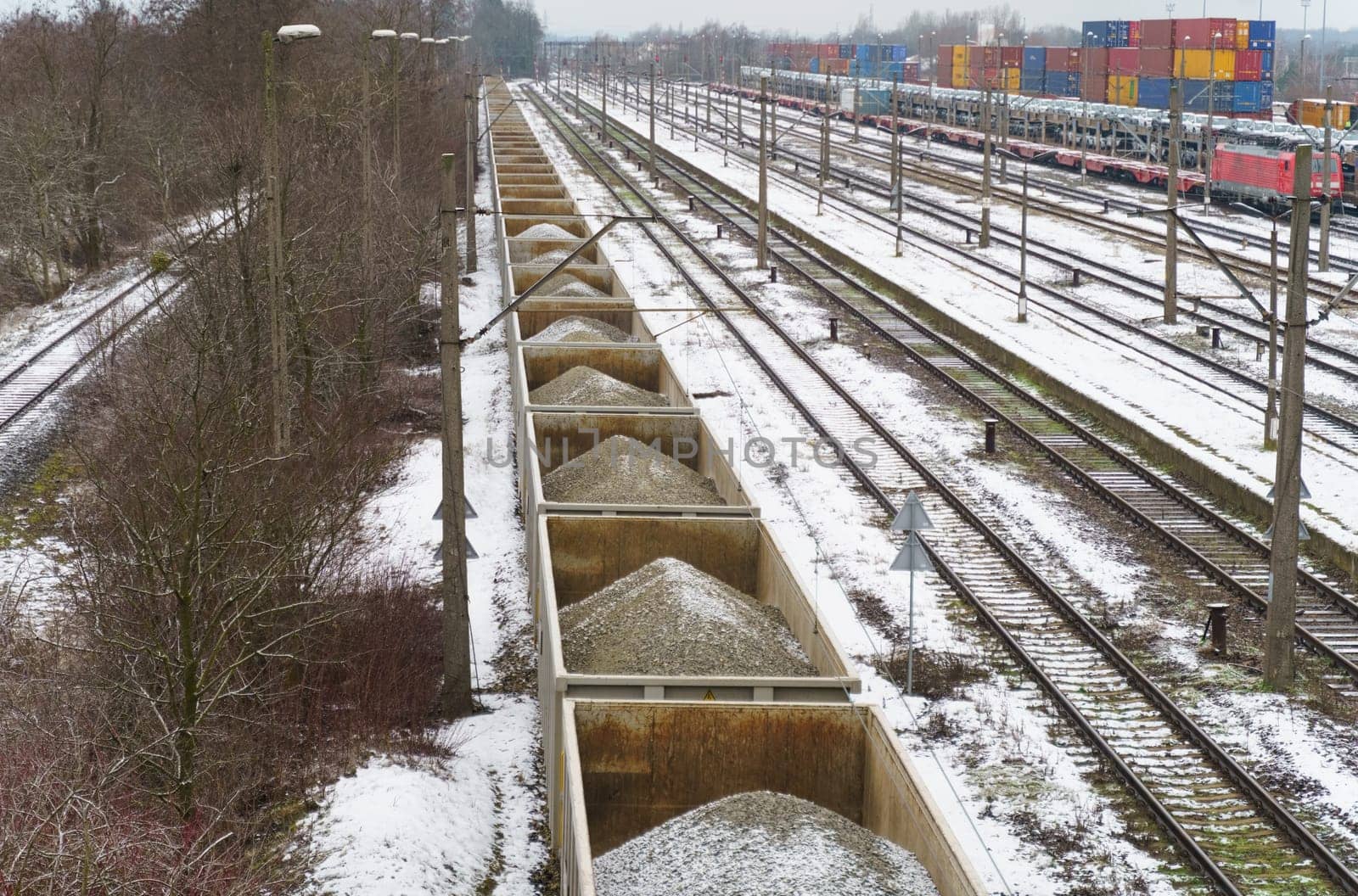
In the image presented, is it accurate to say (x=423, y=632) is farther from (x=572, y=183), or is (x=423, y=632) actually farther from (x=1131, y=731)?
(x=572, y=183)

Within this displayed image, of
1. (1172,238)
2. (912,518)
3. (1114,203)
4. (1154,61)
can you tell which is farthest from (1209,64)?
(912,518)

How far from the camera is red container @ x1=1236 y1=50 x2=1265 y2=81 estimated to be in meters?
74.1

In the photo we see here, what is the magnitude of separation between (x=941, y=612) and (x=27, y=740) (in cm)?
962

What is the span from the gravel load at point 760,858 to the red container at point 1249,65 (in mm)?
72260

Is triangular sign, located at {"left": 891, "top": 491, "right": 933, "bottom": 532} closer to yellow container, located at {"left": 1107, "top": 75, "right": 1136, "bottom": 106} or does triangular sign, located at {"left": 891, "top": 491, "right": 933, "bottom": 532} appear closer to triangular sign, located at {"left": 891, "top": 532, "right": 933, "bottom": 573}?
triangular sign, located at {"left": 891, "top": 532, "right": 933, "bottom": 573}

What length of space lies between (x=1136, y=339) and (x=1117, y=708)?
19033 millimetres

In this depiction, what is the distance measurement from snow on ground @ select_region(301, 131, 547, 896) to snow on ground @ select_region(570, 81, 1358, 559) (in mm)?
10279

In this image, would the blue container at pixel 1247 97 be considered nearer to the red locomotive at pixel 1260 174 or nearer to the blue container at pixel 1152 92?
the blue container at pixel 1152 92

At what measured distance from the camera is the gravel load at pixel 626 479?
1750 cm

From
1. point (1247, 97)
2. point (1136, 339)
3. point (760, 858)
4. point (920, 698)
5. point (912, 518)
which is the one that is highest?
point (1247, 97)

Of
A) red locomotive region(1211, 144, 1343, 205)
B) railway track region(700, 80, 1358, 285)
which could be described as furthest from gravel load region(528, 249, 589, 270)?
red locomotive region(1211, 144, 1343, 205)

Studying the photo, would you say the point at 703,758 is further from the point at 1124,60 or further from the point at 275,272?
the point at 1124,60

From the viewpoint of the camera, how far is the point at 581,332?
26141 mm

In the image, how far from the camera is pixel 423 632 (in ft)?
55.0
